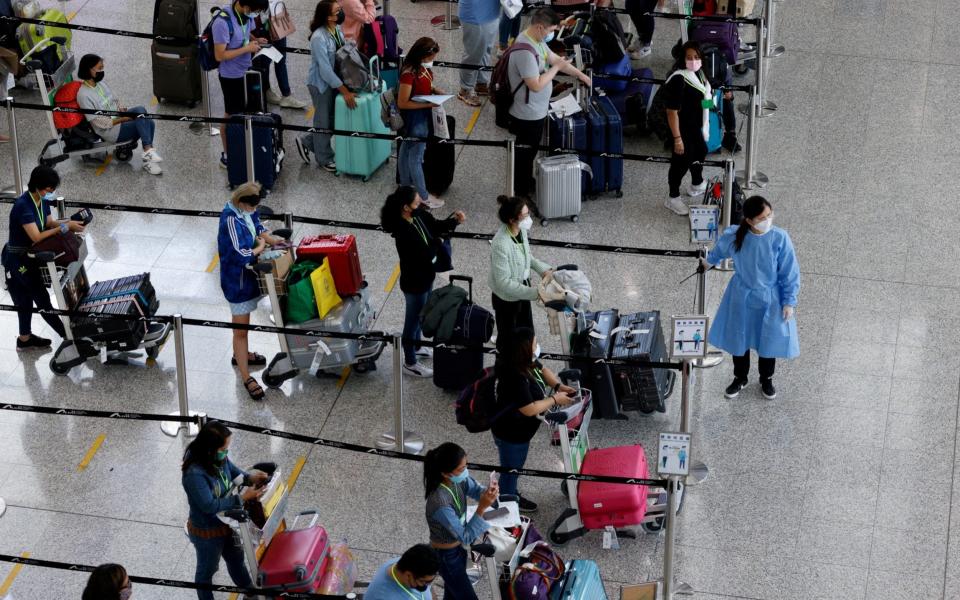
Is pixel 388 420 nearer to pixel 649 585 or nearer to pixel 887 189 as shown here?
pixel 649 585

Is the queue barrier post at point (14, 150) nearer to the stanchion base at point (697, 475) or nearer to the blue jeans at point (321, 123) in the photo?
A: the blue jeans at point (321, 123)

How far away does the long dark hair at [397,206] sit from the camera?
31.0ft

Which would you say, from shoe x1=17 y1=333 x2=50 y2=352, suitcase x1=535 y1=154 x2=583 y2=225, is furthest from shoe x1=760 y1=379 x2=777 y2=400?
shoe x1=17 y1=333 x2=50 y2=352

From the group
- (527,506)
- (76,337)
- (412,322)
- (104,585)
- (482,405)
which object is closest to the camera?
(104,585)

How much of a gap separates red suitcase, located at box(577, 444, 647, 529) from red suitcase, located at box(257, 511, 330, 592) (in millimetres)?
1665

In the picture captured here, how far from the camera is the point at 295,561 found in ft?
25.7

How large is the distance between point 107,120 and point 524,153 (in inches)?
151

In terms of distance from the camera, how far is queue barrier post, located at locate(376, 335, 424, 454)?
9198 millimetres

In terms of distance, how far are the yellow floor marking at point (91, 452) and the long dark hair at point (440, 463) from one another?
3.13 m

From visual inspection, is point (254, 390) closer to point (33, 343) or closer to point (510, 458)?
point (33, 343)

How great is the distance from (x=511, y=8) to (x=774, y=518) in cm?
642

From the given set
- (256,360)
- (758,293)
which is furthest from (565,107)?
(256,360)

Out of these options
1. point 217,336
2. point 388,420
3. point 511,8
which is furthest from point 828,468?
point 511,8

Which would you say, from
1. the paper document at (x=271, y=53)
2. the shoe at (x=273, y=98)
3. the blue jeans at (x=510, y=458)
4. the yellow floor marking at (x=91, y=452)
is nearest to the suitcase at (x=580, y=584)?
the blue jeans at (x=510, y=458)
